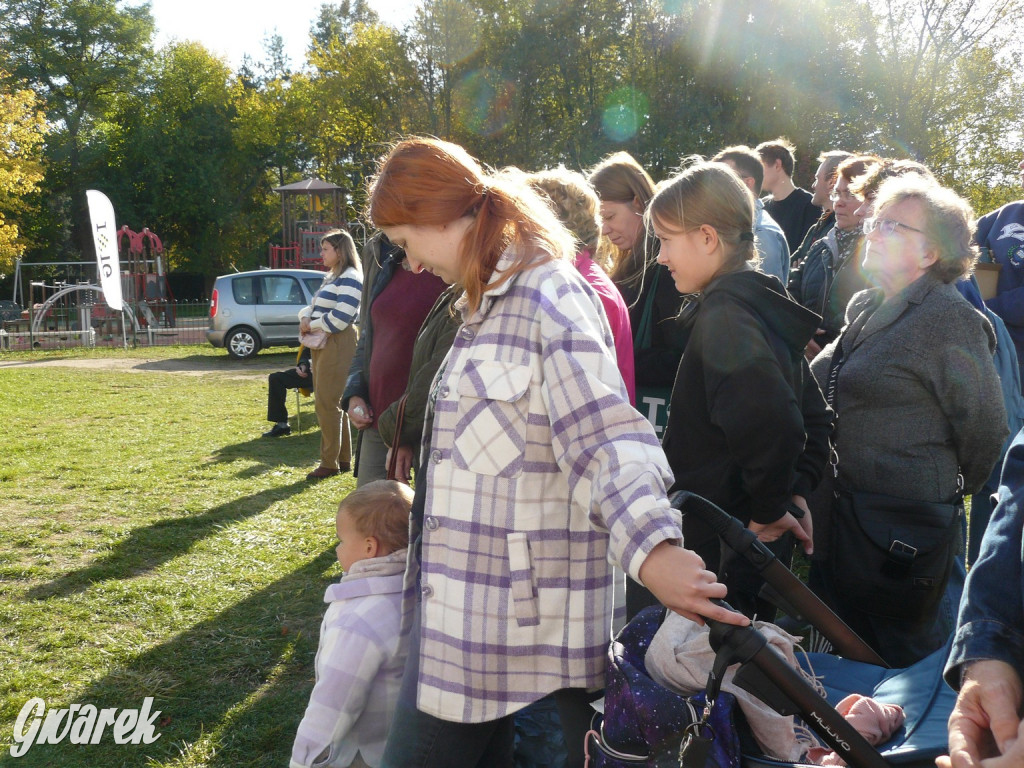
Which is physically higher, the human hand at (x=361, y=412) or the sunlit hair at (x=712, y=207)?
the sunlit hair at (x=712, y=207)

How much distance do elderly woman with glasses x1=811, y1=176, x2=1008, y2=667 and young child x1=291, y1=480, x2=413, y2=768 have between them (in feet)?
4.65

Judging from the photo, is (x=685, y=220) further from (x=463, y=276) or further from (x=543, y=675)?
(x=543, y=675)

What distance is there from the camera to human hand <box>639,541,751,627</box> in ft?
5.17

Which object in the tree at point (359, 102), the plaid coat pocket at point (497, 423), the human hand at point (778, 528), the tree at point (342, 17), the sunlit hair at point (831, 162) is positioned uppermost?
the tree at point (342, 17)

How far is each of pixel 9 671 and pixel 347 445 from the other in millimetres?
4233

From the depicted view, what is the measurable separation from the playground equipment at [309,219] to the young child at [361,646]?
85.3 feet

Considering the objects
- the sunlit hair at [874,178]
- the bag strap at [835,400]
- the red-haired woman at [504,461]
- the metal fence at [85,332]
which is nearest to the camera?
the red-haired woman at [504,461]

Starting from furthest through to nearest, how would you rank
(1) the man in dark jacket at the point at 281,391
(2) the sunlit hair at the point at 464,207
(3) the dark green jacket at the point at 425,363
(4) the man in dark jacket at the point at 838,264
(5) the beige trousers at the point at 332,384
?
(1) the man in dark jacket at the point at 281,391, (5) the beige trousers at the point at 332,384, (4) the man in dark jacket at the point at 838,264, (3) the dark green jacket at the point at 425,363, (2) the sunlit hair at the point at 464,207

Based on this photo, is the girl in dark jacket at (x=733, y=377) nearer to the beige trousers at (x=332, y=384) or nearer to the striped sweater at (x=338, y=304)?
the striped sweater at (x=338, y=304)

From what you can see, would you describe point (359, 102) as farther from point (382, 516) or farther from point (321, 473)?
point (382, 516)

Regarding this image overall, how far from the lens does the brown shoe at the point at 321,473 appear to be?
788cm

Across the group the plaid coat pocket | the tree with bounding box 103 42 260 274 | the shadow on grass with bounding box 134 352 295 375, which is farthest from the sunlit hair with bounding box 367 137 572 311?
the tree with bounding box 103 42 260 274

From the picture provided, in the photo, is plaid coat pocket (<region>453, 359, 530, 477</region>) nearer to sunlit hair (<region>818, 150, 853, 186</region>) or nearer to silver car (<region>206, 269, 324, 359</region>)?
sunlit hair (<region>818, 150, 853, 186</region>)

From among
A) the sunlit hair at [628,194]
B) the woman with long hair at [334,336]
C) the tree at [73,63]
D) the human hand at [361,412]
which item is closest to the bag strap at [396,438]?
the human hand at [361,412]
